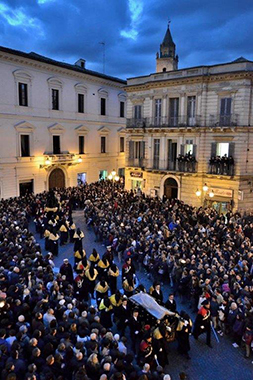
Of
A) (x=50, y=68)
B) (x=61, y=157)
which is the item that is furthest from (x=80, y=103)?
(x=61, y=157)

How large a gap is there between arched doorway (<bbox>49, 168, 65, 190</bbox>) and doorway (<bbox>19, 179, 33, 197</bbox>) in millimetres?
2405

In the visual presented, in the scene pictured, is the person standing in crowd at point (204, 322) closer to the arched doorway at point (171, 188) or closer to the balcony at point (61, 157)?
the arched doorway at point (171, 188)

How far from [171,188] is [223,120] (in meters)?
7.29

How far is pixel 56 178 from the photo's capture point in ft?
105

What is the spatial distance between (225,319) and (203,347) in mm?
1098

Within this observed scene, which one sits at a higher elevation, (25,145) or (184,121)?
(184,121)

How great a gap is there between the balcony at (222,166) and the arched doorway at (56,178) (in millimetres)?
15168

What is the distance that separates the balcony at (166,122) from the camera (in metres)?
26.0

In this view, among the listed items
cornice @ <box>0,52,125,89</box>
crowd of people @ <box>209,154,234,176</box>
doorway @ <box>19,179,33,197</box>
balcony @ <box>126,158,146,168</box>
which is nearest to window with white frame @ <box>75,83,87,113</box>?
cornice @ <box>0,52,125,89</box>

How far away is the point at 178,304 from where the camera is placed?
39.6 feet

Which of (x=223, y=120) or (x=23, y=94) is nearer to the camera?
(x=223, y=120)

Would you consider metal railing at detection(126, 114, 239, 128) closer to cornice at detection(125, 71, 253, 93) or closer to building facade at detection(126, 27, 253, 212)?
building facade at detection(126, 27, 253, 212)

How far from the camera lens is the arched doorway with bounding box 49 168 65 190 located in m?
31.4

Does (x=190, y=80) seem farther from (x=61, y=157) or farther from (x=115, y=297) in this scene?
(x=115, y=297)
